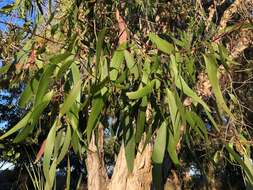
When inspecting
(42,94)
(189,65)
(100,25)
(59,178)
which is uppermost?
(59,178)

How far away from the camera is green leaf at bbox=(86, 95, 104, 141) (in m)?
2.06

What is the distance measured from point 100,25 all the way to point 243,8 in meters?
1.67

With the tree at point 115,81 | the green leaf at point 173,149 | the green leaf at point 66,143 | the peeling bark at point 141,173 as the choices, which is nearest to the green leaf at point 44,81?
the tree at point 115,81

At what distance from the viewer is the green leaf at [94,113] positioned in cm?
206

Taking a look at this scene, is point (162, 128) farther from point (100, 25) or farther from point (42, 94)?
point (100, 25)

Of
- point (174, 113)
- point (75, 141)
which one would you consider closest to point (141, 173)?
point (75, 141)

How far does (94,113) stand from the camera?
2.10 metres

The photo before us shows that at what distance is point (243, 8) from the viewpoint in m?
4.28

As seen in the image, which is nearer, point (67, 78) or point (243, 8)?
point (67, 78)

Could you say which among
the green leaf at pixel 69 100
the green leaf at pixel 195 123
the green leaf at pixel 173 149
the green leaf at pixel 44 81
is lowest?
the green leaf at pixel 173 149

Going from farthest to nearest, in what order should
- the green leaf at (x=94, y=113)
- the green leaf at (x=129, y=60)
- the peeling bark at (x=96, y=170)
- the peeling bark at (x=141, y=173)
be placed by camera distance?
the peeling bark at (x=96, y=170)
the peeling bark at (x=141, y=173)
the green leaf at (x=129, y=60)
the green leaf at (x=94, y=113)

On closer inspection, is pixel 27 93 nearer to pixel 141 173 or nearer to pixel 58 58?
pixel 58 58

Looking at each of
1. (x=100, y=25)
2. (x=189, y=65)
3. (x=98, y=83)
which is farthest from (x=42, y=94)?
(x=100, y=25)

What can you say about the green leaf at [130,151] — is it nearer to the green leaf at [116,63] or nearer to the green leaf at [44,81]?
the green leaf at [116,63]
